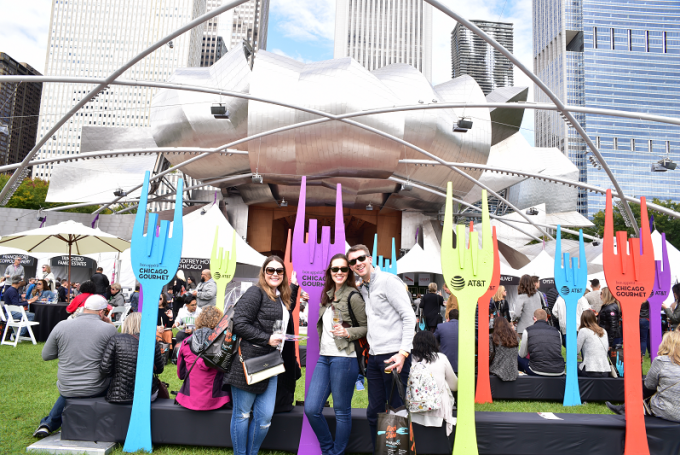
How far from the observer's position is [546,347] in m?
7.52

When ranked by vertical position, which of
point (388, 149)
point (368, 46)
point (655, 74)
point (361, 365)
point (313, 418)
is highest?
point (368, 46)

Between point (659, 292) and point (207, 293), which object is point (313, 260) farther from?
point (207, 293)

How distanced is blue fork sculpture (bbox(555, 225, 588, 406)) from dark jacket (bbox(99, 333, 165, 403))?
5.79 metres

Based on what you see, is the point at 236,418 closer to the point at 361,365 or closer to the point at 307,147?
the point at 361,365

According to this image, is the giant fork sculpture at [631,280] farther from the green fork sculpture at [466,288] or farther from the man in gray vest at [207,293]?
the man in gray vest at [207,293]

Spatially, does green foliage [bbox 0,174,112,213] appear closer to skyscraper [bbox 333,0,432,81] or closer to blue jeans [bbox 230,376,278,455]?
blue jeans [bbox 230,376,278,455]

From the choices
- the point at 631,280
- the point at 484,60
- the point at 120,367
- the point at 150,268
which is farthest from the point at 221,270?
the point at 484,60

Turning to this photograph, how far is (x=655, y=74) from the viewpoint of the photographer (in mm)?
107188

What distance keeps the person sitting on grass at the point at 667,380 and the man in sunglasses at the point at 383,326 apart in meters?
2.79

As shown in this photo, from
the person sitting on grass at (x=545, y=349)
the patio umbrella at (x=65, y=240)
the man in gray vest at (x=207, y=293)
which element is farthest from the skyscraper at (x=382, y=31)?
the person sitting on grass at (x=545, y=349)

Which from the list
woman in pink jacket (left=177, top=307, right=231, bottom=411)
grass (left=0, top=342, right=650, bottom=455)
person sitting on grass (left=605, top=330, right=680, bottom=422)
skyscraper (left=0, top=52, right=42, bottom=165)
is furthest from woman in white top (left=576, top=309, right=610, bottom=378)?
skyscraper (left=0, top=52, right=42, bottom=165)

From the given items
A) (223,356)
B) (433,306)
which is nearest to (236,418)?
(223,356)

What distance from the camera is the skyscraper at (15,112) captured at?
77.3 feet

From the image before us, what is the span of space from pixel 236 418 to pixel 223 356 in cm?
55
